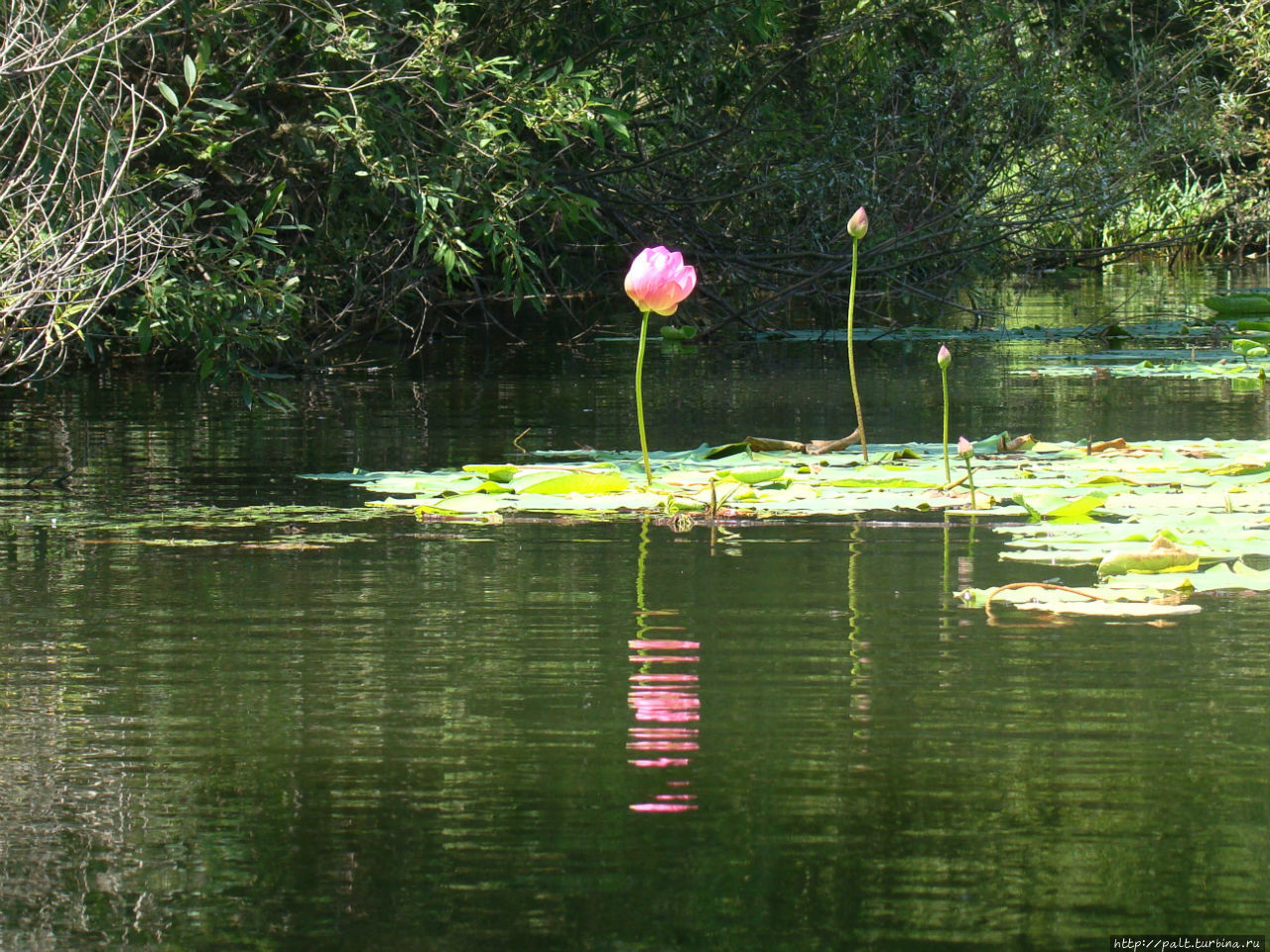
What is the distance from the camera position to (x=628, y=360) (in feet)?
31.7

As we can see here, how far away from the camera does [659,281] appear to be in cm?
488

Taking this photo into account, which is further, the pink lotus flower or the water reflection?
the pink lotus flower

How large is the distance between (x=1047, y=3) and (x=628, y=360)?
6.02 metres

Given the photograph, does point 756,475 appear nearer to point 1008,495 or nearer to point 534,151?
point 1008,495

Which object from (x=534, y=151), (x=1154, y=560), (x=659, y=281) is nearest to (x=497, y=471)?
(x=659, y=281)

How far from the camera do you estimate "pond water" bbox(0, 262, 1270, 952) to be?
207cm

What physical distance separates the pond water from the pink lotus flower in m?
0.66

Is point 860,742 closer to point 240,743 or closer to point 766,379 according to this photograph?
point 240,743

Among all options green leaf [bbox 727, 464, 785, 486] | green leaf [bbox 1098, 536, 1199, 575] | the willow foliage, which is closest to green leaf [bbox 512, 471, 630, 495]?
green leaf [bbox 727, 464, 785, 486]

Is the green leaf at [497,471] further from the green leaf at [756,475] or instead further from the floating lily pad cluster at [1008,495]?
the green leaf at [756,475]

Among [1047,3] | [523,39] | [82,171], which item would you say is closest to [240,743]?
[82,171]

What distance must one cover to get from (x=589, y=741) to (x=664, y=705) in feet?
0.69

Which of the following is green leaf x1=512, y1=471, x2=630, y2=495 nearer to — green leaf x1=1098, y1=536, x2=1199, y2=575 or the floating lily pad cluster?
the floating lily pad cluster

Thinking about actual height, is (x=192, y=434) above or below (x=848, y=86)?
below
